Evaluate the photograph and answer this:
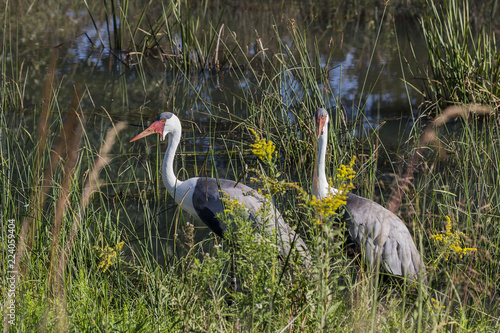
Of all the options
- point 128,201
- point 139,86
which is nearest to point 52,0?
point 139,86

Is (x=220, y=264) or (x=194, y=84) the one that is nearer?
(x=220, y=264)

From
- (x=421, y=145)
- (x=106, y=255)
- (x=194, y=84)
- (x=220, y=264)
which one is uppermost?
(x=220, y=264)

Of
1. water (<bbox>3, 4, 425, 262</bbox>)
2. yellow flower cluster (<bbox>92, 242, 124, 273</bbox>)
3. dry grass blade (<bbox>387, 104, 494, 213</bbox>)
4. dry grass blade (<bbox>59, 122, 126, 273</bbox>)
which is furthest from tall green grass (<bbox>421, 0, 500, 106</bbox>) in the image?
yellow flower cluster (<bbox>92, 242, 124, 273</bbox>)

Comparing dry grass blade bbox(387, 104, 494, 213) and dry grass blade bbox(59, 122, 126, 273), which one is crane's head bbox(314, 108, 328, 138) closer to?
dry grass blade bbox(387, 104, 494, 213)

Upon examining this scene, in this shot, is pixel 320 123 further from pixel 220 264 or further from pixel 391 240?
Result: pixel 220 264

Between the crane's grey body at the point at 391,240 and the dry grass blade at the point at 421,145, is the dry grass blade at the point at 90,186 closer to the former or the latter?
the dry grass blade at the point at 421,145

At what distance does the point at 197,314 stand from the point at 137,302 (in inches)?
19.5

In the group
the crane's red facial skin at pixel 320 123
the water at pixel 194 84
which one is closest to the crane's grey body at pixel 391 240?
the crane's red facial skin at pixel 320 123

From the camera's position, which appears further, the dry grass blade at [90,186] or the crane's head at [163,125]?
the crane's head at [163,125]

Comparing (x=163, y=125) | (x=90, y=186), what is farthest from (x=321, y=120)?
(x=90, y=186)

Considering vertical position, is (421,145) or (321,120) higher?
(321,120)

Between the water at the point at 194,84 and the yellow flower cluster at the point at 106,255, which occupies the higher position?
the yellow flower cluster at the point at 106,255

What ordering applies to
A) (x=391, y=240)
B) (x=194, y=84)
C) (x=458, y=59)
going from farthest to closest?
(x=194, y=84) < (x=458, y=59) < (x=391, y=240)

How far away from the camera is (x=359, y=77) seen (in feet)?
22.0
